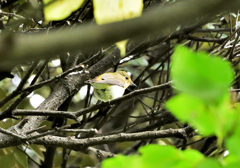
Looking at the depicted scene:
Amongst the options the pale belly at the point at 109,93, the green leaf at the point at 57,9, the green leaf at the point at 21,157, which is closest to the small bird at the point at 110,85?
the pale belly at the point at 109,93

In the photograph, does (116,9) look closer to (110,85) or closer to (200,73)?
(200,73)

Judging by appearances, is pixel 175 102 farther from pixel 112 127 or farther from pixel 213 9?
pixel 112 127

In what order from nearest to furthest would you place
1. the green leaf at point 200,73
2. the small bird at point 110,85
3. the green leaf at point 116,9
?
the green leaf at point 200,73 → the green leaf at point 116,9 → the small bird at point 110,85

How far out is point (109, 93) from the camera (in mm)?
3564

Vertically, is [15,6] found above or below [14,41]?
above

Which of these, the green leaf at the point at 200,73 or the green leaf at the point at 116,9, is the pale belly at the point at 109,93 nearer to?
the green leaf at the point at 116,9

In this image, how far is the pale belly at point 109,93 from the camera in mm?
3361

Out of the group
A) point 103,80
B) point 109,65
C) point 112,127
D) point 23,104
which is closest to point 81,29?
point 109,65

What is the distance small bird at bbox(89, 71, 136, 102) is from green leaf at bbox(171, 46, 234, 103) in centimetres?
268

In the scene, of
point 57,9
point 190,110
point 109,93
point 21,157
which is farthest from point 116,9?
point 109,93

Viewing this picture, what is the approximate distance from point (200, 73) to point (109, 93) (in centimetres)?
308

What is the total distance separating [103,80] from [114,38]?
9.59 feet

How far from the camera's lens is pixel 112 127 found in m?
4.11

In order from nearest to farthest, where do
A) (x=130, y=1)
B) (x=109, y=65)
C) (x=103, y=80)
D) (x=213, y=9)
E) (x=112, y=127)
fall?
(x=213, y=9) → (x=130, y=1) → (x=109, y=65) → (x=103, y=80) → (x=112, y=127)
